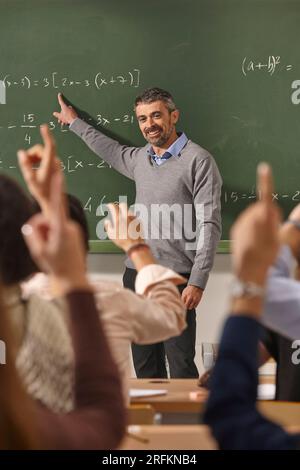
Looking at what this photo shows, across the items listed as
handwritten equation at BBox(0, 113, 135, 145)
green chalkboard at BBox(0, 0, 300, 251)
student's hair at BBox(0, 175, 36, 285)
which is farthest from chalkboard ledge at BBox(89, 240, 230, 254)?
student's hair at BBox(0, 175, 36, 285)

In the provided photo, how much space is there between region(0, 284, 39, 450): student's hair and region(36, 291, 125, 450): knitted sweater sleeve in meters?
0.09

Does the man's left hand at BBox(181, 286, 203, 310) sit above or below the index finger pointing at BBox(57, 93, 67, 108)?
below

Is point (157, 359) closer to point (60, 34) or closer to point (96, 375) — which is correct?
point (60, 34)

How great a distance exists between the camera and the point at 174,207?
4664 millimetres

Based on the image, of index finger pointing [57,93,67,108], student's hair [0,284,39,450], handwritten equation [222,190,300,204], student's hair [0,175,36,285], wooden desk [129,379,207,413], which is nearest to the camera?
student's hair [0,284,39,450]

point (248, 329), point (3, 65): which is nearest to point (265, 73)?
point (3, 65)

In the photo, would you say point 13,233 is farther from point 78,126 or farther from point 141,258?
point 78,126

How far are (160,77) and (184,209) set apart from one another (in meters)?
0.81

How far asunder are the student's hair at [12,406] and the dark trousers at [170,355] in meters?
3.68

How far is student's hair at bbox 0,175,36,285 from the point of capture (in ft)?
4.74

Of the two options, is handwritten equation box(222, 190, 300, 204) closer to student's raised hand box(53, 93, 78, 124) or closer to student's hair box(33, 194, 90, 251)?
student's raised hand box(53, 93, 78, 124)

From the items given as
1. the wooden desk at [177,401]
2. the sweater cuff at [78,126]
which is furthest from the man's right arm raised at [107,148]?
the wooden desk at [177,401]

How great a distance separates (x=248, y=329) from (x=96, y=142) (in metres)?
3.99

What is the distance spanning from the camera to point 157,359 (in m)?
4.68
